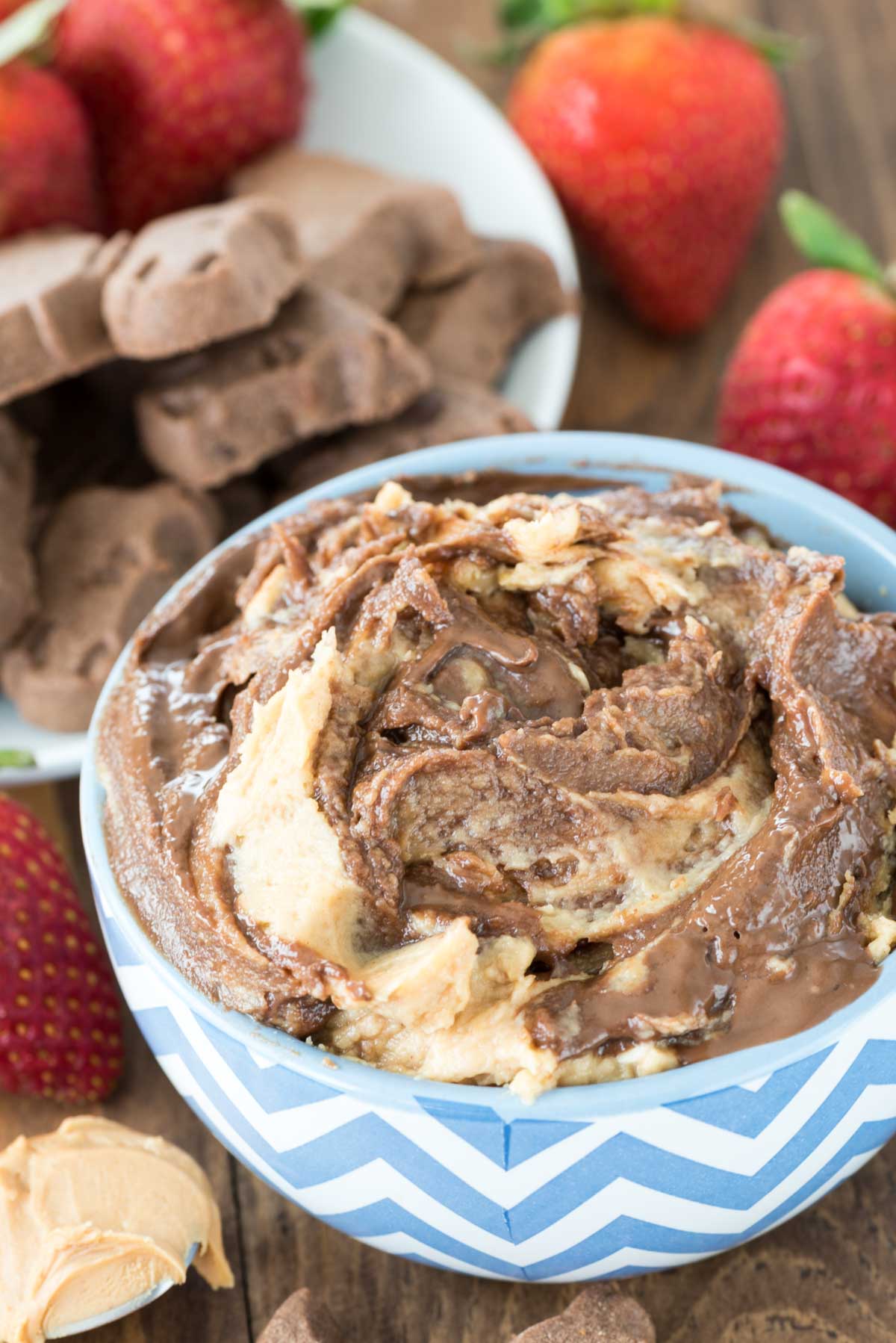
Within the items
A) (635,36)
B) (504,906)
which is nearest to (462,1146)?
(504,906)

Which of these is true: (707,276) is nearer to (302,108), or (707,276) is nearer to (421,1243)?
(302,108)

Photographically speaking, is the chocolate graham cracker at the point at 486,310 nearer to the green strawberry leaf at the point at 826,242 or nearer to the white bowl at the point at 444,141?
the white bowl at the point at 444,141

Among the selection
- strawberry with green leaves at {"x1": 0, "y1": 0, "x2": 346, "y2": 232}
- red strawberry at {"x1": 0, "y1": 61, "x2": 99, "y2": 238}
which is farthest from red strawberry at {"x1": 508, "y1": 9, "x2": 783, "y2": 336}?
red strawberry at {"x1": 0, "y1": 61, "x2": 99, "y2": 238}

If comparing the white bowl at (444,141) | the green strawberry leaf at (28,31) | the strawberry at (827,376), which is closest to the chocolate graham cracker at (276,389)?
the white bowl at (444,141)

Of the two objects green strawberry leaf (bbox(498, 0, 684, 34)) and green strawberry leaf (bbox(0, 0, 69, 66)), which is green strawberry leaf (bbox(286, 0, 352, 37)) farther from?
green strawberry leaf (bbox(0, 0, 69, 66))

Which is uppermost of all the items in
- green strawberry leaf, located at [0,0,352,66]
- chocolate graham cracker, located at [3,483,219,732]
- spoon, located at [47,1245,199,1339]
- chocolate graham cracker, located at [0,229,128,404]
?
green strawberry leaf, located at [0,0,352,66]
